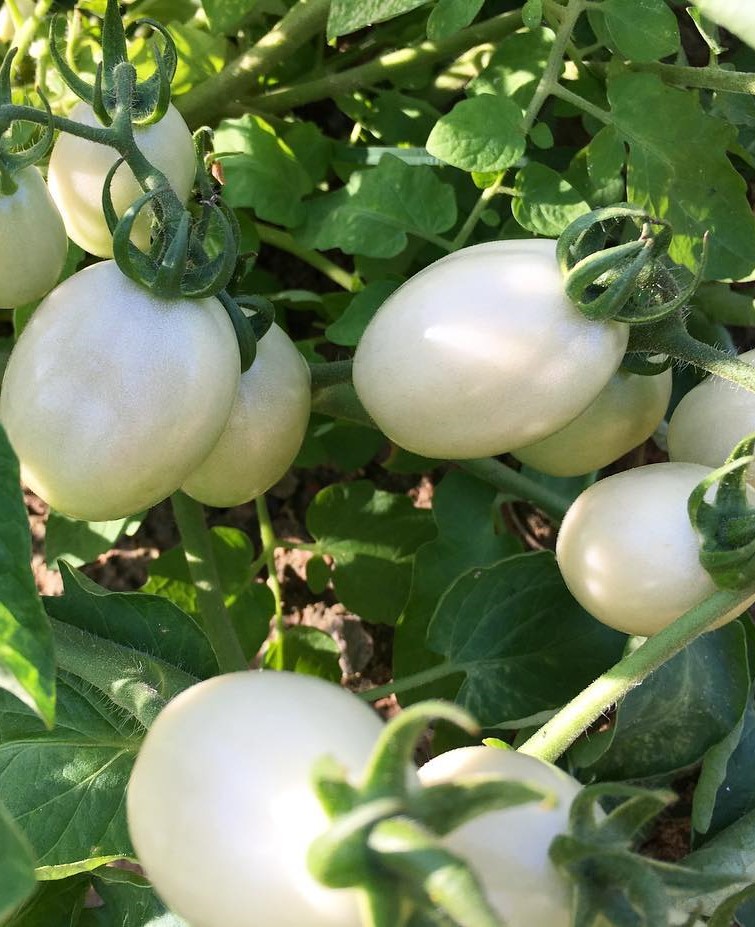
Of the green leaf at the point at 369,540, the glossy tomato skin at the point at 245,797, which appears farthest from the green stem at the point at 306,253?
the glossy tomato skin at the point at 245,797

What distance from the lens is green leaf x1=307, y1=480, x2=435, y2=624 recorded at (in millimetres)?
1220

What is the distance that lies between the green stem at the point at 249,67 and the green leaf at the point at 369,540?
455 mm

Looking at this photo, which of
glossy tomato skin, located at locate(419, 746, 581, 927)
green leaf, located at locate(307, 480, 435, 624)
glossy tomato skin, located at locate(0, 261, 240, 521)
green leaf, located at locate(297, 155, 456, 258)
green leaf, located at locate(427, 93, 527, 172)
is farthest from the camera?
green leaf, located at locate(307, 480, 435, 624)

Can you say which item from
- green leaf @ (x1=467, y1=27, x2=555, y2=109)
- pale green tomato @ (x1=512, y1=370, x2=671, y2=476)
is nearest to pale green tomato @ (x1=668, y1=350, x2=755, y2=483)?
pale green tomato @ (x1=512, y1=370, x2=671, y2=476)

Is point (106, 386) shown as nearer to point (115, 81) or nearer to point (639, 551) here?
point (115, 81)

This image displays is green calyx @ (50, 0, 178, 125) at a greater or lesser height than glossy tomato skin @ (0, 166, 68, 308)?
greater

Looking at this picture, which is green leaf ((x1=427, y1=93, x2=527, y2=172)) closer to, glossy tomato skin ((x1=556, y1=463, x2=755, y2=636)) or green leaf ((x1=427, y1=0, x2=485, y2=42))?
green leaf ((x1=427, y1=0, x2=485, y2=42))

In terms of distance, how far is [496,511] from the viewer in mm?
1233

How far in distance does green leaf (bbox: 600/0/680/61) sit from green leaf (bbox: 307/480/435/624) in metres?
0.57

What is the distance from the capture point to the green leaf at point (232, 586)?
46.5 inches

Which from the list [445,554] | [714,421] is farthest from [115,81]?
[445,554]

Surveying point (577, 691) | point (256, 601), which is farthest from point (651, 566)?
point (256, 601)

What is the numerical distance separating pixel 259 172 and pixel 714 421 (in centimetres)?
53

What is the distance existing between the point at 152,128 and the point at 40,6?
1.25 ft
